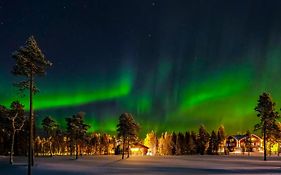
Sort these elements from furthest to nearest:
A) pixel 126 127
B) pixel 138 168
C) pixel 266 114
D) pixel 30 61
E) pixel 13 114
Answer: pixel 126 127, pixel 266 114, pixel 13 114, pixel 138 168, pixel 30 61

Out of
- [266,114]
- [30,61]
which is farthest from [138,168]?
[266,114]

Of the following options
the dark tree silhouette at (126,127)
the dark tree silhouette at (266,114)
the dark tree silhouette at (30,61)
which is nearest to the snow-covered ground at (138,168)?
the dark tree silhouette at (30,61)

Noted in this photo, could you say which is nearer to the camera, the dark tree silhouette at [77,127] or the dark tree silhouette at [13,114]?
the dark tree silhouette at [13,114]

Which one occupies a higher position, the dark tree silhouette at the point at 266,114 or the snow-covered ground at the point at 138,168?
the dark tree silhouette at the point at 266,114

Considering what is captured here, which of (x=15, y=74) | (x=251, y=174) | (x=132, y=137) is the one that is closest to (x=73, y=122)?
(x=132, y=137)

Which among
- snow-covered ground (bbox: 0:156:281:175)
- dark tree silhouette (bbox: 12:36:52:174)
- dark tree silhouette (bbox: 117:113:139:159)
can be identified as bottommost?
snow-covered ground (bbox: 0:156:281:175)

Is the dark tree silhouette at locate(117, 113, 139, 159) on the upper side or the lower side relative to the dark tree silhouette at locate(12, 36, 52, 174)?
lower

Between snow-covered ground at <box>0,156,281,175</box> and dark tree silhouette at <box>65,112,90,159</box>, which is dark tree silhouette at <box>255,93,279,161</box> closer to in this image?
snow-covered ground at <box>0,156,281,175</box>

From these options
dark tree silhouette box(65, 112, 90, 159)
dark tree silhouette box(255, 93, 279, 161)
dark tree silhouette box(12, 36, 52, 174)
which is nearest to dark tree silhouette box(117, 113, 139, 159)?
dark tree silhouette box(65, 112, 90, 159)

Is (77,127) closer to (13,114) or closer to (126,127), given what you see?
(126,127)

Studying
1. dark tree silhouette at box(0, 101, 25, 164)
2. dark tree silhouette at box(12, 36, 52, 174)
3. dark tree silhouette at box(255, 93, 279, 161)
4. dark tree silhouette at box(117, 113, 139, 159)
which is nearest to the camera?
dark tree silhouette at box(12, 36, 52, 174)

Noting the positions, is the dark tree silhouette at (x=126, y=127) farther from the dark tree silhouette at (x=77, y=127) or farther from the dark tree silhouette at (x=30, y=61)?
the dark tree silhouette at (x=30, y=61)

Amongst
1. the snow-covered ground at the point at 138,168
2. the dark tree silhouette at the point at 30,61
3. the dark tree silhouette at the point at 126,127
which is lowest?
the snow-covered ground at the point at 138,168

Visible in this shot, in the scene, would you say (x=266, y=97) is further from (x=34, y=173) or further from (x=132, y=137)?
(x=34, y=173)
